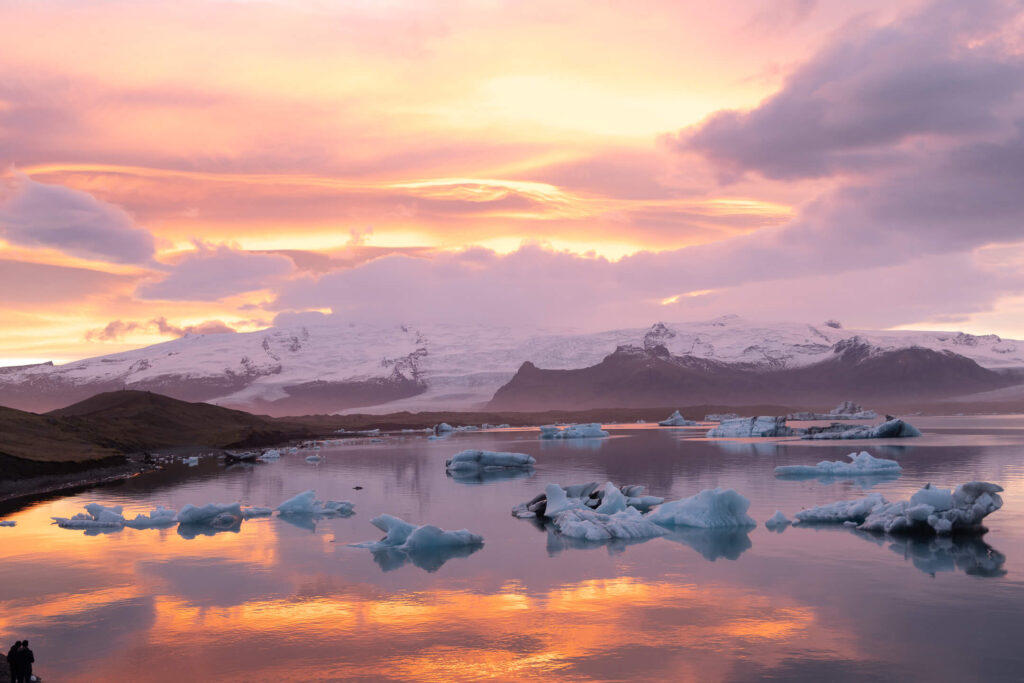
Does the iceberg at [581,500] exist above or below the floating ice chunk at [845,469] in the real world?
above

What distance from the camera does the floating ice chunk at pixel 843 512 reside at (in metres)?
31.9

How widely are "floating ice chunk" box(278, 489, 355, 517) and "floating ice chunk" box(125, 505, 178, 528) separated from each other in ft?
15.2

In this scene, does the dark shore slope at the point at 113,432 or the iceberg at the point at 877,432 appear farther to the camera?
the iceberg at the point at 877,432

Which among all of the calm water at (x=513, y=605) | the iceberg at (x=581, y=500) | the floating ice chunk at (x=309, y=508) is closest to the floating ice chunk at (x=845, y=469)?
the calm water at (x=513, y=605)

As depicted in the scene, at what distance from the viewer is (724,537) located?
29812 millimetres

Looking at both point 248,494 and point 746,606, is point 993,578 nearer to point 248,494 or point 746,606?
point 746,606

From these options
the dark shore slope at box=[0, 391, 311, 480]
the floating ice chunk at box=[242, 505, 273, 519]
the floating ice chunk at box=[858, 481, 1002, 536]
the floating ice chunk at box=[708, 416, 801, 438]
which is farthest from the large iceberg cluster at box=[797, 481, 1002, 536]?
the floating ice chunk at box=[708, 416, 801, 438]

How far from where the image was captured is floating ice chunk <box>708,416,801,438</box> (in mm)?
98250

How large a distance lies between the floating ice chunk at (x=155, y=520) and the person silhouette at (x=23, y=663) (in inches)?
866

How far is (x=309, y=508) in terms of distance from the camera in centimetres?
3819

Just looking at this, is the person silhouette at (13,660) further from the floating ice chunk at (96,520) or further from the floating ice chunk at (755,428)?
the floating ice chunk at (755,428)

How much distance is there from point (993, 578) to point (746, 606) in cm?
772

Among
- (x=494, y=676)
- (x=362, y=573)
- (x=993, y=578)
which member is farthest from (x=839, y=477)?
(x=494, y=676)

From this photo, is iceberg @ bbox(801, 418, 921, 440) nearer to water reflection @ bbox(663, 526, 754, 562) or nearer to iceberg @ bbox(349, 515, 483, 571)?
water reflection @ bbox(663, 526, 754, 562)
